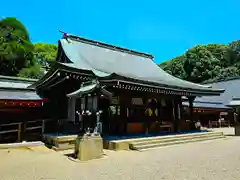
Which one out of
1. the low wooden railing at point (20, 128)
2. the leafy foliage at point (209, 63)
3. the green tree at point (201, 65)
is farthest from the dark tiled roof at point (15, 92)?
the green tree at point (201, 65)

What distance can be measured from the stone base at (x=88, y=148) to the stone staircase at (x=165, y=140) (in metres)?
1.96

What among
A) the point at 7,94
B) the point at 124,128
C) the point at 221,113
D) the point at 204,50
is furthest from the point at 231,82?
the point at 7,94

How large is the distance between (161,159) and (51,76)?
6.65 meters

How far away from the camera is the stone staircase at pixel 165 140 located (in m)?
8.44

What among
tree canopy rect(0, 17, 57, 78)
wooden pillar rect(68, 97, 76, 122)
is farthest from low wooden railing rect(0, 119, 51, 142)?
tree canopy rect(0, 17, 57, 78)

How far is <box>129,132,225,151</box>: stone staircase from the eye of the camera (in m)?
8.44

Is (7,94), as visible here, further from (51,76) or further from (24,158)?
(24,158)

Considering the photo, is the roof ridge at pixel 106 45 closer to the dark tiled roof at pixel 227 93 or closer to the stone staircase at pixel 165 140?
the stone staircase at pixel 165 140

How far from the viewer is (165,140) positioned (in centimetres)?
952

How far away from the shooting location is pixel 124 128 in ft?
33.5

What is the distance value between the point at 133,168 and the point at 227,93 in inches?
977

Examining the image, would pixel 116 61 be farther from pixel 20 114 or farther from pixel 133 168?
pixel 133 168

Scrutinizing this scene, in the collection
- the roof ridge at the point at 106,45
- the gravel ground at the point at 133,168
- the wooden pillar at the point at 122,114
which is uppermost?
the roof ridge at the point at 106,45

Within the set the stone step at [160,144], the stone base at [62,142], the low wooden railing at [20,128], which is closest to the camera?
the stone step at [160,144]
